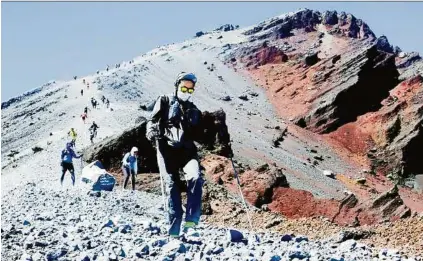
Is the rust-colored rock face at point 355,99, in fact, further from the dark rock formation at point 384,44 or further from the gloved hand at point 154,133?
the gloved hand at point 154,133

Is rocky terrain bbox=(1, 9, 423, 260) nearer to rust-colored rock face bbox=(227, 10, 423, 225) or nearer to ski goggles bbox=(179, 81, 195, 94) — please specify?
rust-colored rock face bbox=(227, 10, 423, 225)

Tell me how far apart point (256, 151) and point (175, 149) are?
165 ft

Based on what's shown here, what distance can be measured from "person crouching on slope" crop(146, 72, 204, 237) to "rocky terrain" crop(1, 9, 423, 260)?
42 cm

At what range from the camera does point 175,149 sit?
855cm

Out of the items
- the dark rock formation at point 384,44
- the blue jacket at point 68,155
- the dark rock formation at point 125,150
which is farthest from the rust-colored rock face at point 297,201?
the dark rock formation at point 384,44

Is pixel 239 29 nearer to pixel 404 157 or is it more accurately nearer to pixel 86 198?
pixel 404 157

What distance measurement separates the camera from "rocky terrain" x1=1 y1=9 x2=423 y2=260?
29.5ft

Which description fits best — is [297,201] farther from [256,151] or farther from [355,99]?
[355,99]

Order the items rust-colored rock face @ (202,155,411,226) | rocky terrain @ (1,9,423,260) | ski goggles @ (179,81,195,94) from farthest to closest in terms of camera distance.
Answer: rust-colored rock face @ (202,155,411,226) < rocky terrain @ (1,9,423,260) < ski goggles @ (179,81,195,94)

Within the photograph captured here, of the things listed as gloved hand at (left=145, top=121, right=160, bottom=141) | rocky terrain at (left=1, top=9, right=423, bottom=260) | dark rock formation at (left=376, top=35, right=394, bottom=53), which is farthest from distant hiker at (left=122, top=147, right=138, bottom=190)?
dark rock formation at (left=376, top=35, right=394, bottom=53)

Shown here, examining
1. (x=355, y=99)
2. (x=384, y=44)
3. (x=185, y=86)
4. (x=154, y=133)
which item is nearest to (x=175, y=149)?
(x=154, y=133)

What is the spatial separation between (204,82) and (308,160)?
4162 cm

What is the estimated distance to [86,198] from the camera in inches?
712

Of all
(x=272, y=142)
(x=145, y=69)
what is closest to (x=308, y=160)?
(x=272, y=142)
